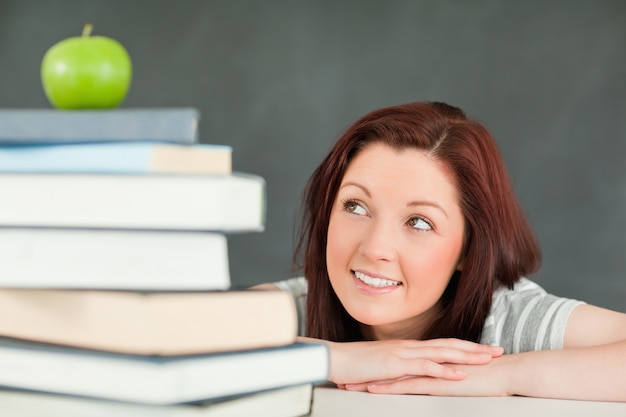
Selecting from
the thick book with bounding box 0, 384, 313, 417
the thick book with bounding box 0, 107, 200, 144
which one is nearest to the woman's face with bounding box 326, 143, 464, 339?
the thick book with bounding box 0, 384, 313, 417

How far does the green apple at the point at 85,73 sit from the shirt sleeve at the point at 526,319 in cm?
103

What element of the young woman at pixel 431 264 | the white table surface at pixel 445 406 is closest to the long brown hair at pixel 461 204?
the young woman at pixel 431 264

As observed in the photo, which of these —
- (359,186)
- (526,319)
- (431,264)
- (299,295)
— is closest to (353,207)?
(359,186)

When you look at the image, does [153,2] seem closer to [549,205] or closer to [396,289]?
[549,205]

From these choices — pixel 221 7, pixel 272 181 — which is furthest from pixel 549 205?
pixel 221 7

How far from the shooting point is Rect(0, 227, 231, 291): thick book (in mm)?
656

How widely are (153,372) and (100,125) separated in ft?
0.64

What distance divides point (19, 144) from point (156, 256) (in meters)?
0.16

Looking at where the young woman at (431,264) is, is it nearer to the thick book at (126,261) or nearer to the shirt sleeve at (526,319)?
the shirt sleeve at (526,319)

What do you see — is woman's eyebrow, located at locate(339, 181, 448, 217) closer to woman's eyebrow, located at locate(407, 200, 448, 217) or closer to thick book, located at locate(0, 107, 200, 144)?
woman's eyebrow, located at locate(407, 200, 448, 217)

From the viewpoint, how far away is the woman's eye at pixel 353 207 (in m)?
1.57

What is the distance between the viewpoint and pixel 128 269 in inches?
26.0

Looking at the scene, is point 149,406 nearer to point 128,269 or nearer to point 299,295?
point 128,269

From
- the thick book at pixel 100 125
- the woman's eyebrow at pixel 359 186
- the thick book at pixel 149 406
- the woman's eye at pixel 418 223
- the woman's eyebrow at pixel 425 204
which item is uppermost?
the thick book at pixel 100 125
